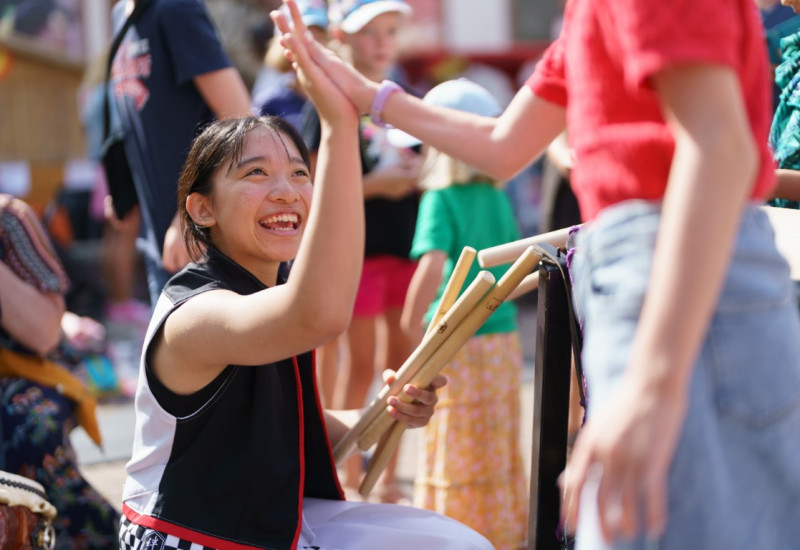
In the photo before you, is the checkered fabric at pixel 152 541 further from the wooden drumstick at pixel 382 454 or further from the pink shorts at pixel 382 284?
the pink shorts at pixel 382 284

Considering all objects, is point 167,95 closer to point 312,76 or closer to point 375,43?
point 375,43

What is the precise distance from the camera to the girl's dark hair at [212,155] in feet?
7.04

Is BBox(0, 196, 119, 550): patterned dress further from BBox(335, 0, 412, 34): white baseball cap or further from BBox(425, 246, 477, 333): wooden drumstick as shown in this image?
Answer: BBox(335, 0, 412, 34): white baseball cap

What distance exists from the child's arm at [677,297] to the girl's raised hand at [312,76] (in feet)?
1.71

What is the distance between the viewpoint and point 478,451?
3543mm

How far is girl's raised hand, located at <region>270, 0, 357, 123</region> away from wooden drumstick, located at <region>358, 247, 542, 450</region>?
563mm

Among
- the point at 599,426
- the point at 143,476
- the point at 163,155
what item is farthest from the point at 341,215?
the point at 163,155

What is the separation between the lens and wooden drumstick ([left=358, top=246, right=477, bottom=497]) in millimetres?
2289

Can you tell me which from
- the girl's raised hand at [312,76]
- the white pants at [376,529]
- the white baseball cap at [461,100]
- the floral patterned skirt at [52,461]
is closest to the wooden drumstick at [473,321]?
the white pants at [376,529]

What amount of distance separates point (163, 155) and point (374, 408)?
1288mm

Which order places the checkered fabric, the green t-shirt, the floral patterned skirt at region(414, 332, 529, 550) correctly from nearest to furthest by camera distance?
the checkered fabric < the floral patterned skirt at region(414, 332, 529, 550) < the green t-shirt

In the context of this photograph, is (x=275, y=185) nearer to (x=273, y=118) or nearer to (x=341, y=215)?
(x=273, y=118)

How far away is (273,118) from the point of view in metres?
2.23

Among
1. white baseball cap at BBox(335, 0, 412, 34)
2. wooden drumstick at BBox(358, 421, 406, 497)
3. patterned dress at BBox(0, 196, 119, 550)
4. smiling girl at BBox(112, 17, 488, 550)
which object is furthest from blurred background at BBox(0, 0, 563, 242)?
smiling girl at BBox(112, 17, 488, 550)
